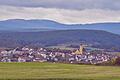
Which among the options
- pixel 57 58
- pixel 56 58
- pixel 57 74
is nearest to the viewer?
pixel 57 74

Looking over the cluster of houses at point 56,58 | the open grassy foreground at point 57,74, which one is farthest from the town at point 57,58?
the open grassy foreground at point 57,74

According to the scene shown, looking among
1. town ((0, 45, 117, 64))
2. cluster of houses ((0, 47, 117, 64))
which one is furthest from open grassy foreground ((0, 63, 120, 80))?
cluster of houses ((0, 47, 117, 64))

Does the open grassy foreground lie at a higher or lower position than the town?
higher

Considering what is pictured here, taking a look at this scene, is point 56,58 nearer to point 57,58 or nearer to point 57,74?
point 57,58

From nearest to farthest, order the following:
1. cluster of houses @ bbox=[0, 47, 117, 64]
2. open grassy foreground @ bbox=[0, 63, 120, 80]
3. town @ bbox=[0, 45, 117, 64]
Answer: open grassy foreground @ bbox=[0, 63, 120, 80] < town @ bbox=[0, 45, 117, 64] < cluster of houses @ bbox=[0, 47, 117, 64]

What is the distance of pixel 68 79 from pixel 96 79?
11.1ft

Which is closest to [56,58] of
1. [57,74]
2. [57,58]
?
[57,58]

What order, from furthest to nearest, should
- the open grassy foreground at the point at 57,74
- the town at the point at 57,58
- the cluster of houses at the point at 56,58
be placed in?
the cluster of houses at the point at 56,58 < the town at the point at 57,58 < the open grassy foreground at the point at 57,74

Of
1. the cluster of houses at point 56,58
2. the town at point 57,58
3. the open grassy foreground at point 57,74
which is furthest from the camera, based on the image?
the cluster of houses at point 56,58

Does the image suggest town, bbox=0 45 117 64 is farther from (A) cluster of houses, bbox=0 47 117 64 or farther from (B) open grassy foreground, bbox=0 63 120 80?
(B) open grassy foreground, bbox=0 63 120 80

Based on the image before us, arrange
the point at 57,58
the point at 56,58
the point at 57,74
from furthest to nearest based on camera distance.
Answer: the point at 56,58, the point at 57,58, the point at 57,74

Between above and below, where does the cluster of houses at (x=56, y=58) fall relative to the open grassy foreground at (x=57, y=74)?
below

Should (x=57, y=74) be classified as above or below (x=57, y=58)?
above

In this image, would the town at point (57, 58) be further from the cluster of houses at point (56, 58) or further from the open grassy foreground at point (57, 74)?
the open grassy foreground at point (57, 74)
